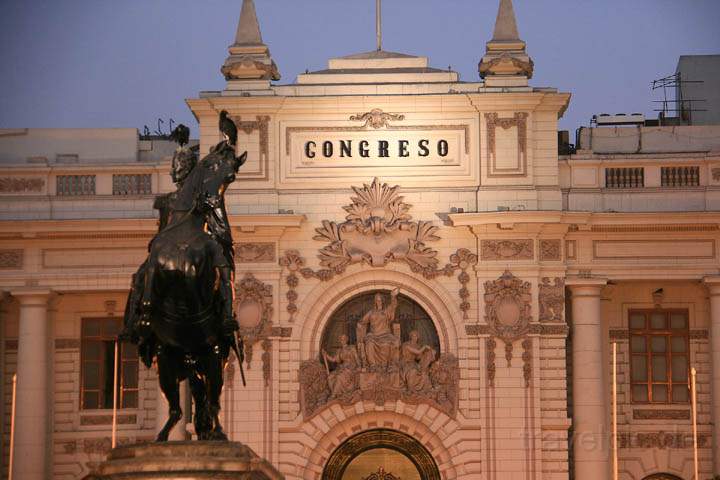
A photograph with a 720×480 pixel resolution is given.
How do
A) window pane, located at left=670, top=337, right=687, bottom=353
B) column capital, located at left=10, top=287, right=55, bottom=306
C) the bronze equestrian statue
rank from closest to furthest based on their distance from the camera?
the bronze equestrian statue < column capital, located at left=10, top=287, right=55, bottom=306 < window pane, located at left=670, top=337, right=687, bottom=353

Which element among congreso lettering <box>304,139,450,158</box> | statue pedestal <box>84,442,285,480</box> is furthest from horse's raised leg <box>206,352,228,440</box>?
congreso lettering <box>304,139,450,158</box>

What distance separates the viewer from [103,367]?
4275cm

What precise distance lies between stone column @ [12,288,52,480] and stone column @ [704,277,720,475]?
14.9 meters

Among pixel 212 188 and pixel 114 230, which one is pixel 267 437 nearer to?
pixel 114 230

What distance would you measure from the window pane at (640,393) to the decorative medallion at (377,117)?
8159 millimetres

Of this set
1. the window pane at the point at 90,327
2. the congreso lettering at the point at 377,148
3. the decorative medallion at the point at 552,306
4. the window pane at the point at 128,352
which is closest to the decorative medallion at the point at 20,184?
the window pane at the point at 90,327

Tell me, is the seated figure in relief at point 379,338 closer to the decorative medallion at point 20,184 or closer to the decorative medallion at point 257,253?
the decorative medallion at point 257,253

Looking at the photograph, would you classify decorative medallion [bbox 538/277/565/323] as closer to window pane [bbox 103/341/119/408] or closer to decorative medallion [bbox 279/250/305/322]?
decorative medallion [bbox 279/250/305/322]

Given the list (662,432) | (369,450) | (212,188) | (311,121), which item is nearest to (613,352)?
(662,432)

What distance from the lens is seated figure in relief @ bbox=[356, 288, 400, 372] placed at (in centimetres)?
4012

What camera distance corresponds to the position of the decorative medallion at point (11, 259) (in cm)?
4194

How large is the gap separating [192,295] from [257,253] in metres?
21.2

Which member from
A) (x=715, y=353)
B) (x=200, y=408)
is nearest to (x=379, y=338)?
(x=715, y=353)

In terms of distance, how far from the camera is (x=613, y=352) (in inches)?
1603
